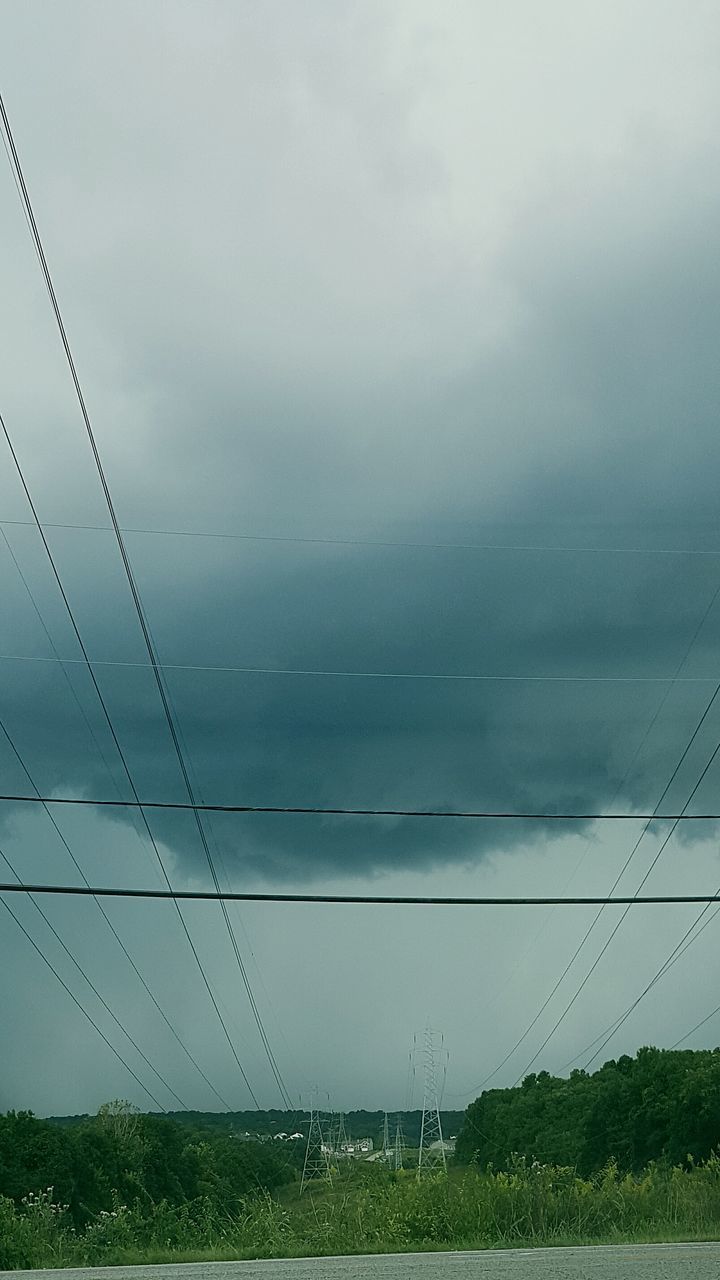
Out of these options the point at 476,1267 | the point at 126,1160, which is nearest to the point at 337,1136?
the point at 126,1160

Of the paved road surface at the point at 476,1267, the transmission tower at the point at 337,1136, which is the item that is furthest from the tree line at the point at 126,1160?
the paved road surface at the point at 476,1267

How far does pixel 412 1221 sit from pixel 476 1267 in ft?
23.1

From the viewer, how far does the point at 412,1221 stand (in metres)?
21.5

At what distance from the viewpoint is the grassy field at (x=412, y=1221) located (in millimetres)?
19938

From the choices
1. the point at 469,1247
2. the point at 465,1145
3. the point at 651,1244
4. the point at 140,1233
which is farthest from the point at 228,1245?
the point at 465,1145

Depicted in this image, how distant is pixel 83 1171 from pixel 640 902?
4113 cm

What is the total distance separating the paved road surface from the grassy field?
1.60 metres

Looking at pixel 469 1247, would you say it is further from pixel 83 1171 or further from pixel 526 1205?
pixel 83 1171

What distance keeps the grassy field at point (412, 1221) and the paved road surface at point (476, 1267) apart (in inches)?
63.1

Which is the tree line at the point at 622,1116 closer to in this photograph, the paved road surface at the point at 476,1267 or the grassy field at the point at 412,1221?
the grassy field at the point at 412,1221

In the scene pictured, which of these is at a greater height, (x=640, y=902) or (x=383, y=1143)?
(x=640, y=902)

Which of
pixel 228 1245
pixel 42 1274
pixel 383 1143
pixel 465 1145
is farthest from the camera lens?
pixel 465 1145

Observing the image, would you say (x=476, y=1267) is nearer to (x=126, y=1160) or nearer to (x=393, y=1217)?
(x=393, y=1217)

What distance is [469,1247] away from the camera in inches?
792
